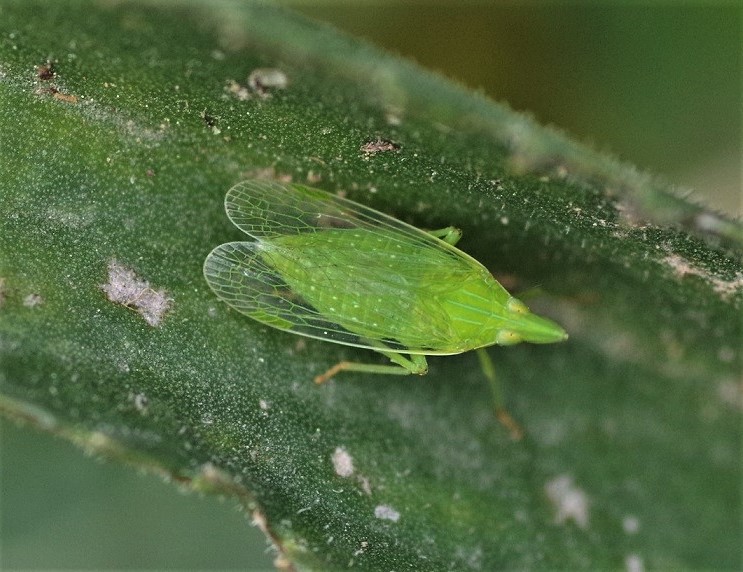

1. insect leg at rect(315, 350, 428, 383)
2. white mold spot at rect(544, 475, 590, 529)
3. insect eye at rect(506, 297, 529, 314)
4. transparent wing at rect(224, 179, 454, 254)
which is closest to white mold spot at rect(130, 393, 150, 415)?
insect leg at rect(315, 350, 428, 383)

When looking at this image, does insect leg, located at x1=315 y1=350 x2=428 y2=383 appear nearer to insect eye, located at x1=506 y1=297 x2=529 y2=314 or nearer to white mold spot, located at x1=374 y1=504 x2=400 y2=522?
insect eye, located at x1=506 y1=297 x2=529 y2=314

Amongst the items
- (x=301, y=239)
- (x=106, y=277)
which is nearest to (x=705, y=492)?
(x=301, y=239)


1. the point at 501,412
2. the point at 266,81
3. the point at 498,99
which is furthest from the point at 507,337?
the point at 266,81

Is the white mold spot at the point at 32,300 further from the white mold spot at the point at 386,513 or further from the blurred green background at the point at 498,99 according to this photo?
the white mold spot at the point at 386,513

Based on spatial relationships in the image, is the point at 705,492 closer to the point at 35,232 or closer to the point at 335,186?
the point at 335,186

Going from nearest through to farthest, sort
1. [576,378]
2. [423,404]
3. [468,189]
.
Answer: [468,189]
[423,404]
[576,378]

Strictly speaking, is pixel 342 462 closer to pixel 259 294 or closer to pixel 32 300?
pixel 259 294
